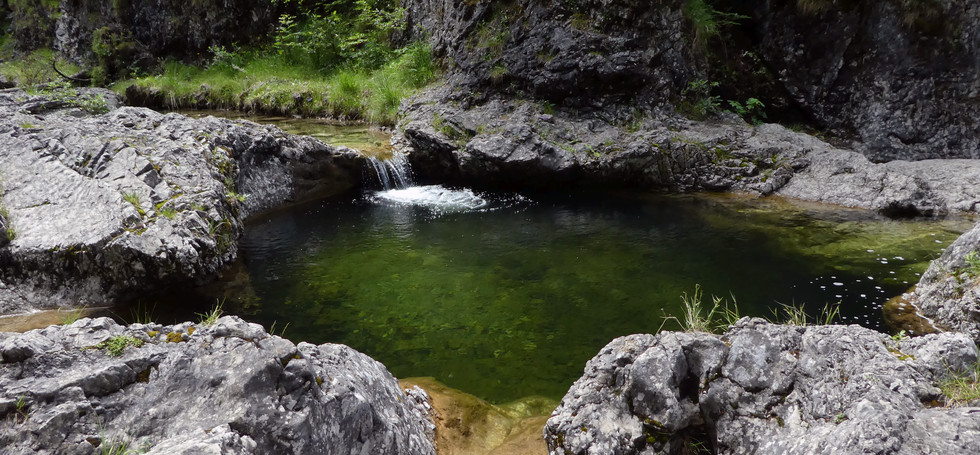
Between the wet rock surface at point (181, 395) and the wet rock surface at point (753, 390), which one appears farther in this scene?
the wet rock surface at point (753, 390)

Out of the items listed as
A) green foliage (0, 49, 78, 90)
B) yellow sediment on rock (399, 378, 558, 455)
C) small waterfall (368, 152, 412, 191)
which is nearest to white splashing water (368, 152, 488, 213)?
small waterfall (368, 152, 412, 191)

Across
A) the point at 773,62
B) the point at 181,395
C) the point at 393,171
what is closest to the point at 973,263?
the point at 181,395

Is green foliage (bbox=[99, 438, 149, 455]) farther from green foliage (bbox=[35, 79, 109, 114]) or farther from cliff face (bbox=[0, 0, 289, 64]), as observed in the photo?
cliff face (bbox=[0, 0, 289, 64])

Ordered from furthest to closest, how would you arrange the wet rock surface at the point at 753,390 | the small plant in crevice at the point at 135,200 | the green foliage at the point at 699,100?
1. the green foliage at the point at 699,100
2. the small plant in crevice at the point at 135,200
3. the wet rock surface at the point at 753,390

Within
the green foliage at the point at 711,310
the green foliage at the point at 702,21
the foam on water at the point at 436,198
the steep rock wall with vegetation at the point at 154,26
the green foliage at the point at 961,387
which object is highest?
the green foliage at the point at 702,21

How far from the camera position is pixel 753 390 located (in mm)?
3410

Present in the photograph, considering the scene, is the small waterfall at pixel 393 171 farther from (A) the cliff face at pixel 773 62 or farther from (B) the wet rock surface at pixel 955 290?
(B) the wet rock surface at pixel 955 290

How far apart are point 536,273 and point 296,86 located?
13319mm

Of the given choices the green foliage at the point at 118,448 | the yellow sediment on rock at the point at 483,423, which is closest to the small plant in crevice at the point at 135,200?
the yellow sediment on rock at the point at 483,423

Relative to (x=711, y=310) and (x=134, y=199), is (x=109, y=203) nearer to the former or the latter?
(x=134, y=199)

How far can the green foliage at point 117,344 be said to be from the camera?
10.3ft

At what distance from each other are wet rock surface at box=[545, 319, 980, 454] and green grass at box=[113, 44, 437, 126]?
12.6 metres

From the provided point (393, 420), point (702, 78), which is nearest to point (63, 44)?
point (702, 78)

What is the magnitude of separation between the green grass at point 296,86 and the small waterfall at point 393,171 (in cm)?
305
